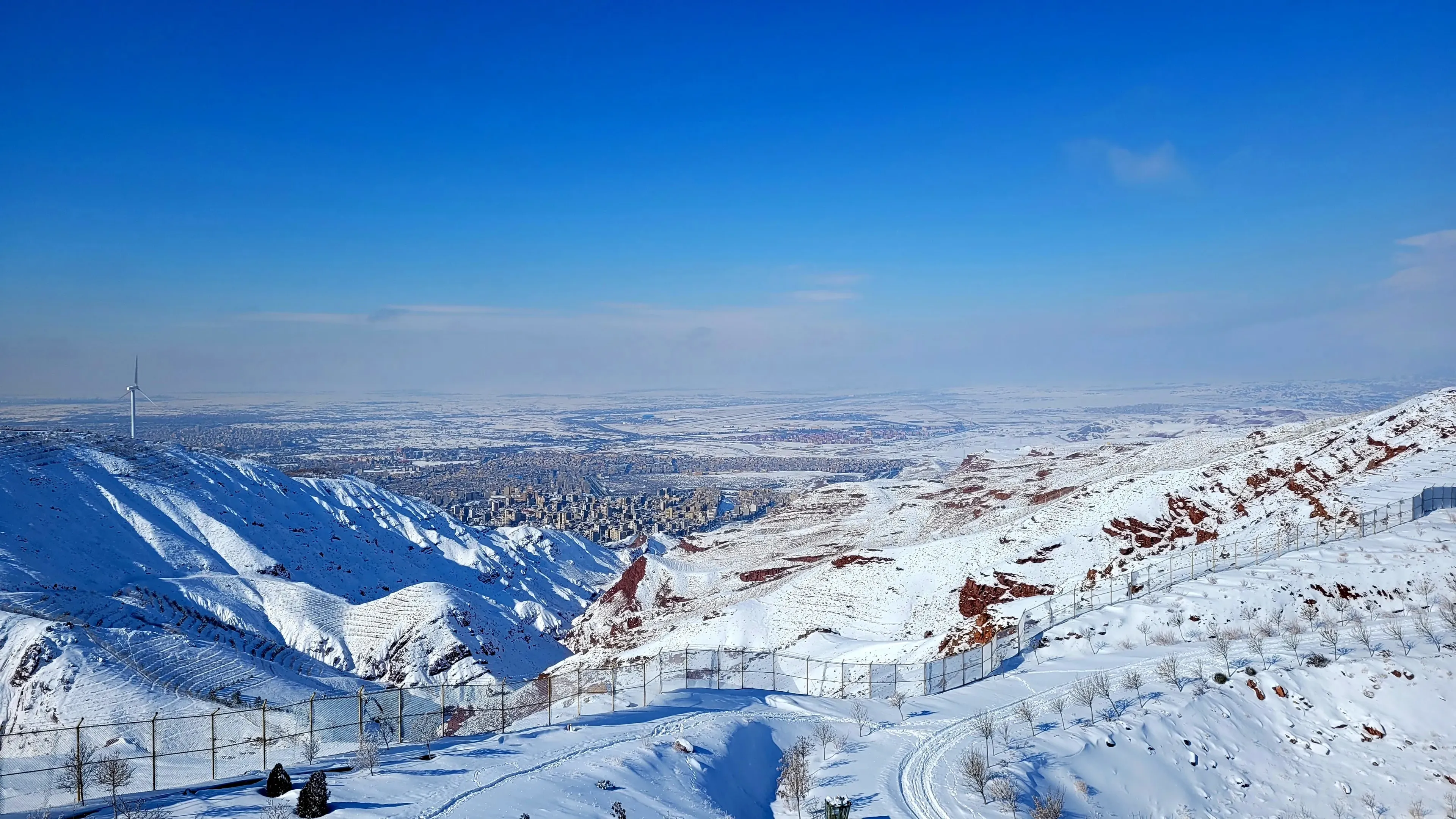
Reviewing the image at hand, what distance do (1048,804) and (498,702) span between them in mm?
18326

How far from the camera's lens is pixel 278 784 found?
15.8m

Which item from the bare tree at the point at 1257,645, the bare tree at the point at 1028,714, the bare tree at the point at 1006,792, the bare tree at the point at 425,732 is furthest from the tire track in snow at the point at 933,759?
the bare tree at the point at 425,732

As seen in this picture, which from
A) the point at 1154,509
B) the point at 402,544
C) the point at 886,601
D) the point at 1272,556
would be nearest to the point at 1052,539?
the point at 1154,509

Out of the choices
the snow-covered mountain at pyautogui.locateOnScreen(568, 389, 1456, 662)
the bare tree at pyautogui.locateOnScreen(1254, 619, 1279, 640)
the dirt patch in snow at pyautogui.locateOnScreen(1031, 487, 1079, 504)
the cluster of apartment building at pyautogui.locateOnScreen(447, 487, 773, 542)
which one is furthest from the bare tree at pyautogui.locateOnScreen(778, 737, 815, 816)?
the cluster of apartment building at pyautogui.locateOnScreen(447, 487, 773, 542)

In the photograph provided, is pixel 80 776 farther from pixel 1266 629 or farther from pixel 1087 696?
pixel 1266 629

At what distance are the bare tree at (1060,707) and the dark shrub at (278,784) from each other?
17924 mm

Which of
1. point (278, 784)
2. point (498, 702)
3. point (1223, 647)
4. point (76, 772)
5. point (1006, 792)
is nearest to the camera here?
point (76, 772)

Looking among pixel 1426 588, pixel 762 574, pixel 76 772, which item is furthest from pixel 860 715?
pixel 762 574

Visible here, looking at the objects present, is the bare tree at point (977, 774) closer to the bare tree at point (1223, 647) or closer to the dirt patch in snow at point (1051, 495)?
the bare tree at point (1223, 647)

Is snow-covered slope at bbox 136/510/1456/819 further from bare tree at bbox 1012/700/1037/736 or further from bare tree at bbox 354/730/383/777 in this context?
bare tree at bbox 354/730/383/777

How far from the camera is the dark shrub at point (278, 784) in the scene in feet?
51.6

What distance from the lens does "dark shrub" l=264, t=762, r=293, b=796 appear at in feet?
51.6

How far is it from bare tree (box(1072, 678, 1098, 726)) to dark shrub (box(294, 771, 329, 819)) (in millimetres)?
17696

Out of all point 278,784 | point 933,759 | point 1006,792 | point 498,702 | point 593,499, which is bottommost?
point 593,499
